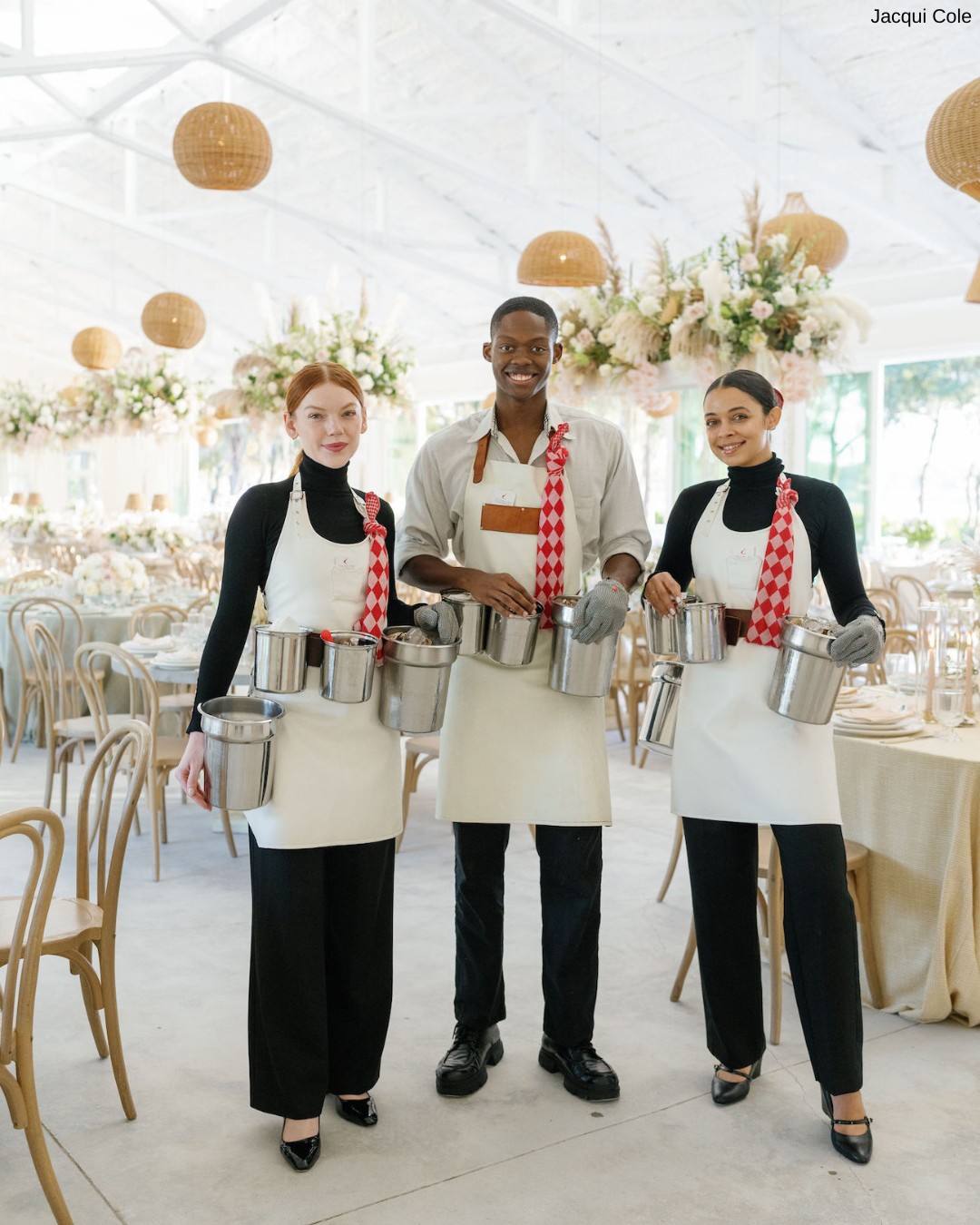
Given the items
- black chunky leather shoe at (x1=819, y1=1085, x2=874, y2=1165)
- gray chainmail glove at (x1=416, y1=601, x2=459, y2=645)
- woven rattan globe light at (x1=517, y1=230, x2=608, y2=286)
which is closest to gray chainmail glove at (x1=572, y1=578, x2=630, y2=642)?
gray chainmail glove at (x1=416, y1=601, x2=459, y2=645)

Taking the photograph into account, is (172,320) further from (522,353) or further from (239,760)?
(239,760)

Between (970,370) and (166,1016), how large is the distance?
33.2ft

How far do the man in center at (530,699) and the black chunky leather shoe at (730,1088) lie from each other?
0.80ft

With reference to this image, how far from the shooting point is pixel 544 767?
269cm

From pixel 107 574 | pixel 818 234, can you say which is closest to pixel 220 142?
pixel 107 574

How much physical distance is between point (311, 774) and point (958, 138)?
3.25m

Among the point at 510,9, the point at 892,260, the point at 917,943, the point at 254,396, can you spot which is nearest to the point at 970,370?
the point at 892,260

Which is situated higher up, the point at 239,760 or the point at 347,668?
the point at 347,668

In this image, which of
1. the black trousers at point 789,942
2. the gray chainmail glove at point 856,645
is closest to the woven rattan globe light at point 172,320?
the black trousers at point 789,942

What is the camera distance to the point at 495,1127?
2609 millimetres

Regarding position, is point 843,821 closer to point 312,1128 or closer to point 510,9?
point 312,1128

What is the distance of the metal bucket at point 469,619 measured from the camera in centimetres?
258

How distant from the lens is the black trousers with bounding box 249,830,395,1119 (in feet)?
7.92

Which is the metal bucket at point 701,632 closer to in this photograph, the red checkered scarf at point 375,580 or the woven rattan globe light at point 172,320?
the red checkered scarf at point 375,580
